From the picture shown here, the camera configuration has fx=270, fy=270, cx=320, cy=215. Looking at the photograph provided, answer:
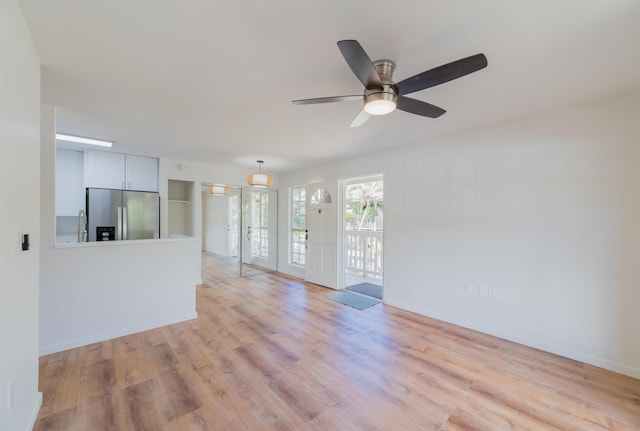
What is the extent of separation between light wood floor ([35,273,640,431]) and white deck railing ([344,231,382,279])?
237 cm

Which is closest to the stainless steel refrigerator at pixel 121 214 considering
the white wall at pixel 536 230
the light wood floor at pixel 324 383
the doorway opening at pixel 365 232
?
the light wood floor at pixel 324 383

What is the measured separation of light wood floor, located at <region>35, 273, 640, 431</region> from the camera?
178cm

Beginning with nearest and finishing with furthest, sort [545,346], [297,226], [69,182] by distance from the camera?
[545,346]
[69,182]
[297,226]

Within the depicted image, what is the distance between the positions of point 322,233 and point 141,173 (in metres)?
3.36

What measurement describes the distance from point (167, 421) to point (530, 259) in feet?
11.4

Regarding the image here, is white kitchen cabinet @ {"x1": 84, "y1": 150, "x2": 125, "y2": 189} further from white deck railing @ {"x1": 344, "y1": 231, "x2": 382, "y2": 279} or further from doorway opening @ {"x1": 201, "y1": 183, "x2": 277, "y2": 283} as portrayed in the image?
white deck railing @ {"x1": 344, "y1": 231, "x2": 382, "y2": 279}

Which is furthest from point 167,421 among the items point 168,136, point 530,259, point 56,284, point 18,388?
point 530,259

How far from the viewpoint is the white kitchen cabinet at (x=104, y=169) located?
423 centimetres

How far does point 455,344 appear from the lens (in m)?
2.84

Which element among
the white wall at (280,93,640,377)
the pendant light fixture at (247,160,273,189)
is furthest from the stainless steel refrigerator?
the white wall at (280,93,640,377)

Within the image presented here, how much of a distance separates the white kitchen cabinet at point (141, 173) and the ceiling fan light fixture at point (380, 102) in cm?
438

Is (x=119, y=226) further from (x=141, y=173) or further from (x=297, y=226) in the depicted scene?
(x=297, y=226)

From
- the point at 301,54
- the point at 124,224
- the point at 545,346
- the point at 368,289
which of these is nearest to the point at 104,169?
the point at 124,224

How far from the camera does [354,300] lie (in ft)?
14.1
